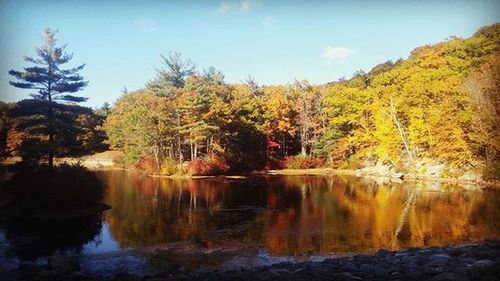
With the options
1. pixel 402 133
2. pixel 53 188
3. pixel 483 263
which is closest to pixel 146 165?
pixel 53 188

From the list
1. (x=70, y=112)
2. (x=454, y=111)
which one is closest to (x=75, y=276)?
(x=70, y=112)

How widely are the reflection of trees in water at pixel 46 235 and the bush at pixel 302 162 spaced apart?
26.6 m

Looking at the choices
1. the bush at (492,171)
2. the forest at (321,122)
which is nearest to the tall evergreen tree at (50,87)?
the forest at (321,122)

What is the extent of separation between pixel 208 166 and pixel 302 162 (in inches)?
429

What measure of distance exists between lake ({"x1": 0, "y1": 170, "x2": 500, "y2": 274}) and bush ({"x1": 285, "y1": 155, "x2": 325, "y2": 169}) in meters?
16.1

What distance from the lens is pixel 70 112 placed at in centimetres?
2295

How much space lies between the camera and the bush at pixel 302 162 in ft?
140

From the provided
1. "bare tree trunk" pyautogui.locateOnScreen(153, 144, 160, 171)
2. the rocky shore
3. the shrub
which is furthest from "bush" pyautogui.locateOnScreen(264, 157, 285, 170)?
the rocky shore

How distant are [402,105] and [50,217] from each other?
Result: 30.8 metres

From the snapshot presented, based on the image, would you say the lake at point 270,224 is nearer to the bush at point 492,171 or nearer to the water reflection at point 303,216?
the water reflection at point 303,216

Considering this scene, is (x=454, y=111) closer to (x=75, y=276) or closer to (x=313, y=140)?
(x=313, y=140)

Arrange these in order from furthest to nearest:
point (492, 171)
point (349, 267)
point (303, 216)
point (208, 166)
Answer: point (208, 166) < point (492, 171) < point (303, 216) < point (349, 267)

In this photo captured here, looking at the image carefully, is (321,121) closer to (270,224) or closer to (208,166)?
(208,166)

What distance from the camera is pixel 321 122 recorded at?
4659 cm
